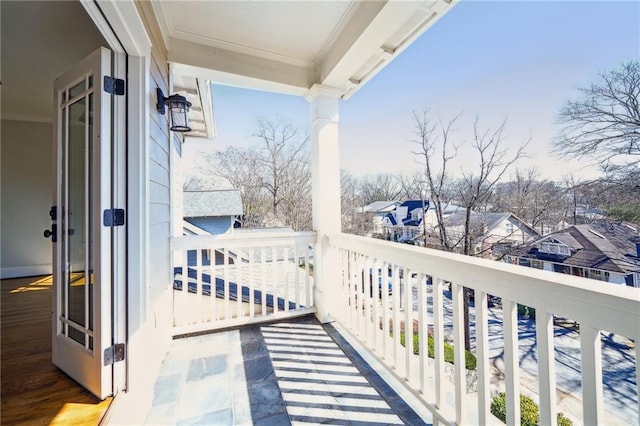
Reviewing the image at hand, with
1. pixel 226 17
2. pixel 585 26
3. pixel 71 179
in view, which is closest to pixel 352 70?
pixel 226 17

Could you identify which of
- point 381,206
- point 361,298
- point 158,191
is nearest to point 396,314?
point 361,298

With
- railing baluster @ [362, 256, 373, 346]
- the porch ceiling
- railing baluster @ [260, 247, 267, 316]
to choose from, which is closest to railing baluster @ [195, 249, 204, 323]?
railing baluster @ [260, 247, 267, 316]

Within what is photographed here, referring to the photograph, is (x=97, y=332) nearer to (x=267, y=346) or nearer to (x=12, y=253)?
(x=267, y=346)

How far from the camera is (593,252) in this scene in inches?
36.4

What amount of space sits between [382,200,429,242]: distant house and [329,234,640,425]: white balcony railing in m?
0.10

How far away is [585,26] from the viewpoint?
39.2 inches

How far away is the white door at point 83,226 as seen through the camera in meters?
1.63

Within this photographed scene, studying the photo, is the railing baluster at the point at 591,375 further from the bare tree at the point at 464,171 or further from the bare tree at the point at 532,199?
the bare tree at the point at 464,171

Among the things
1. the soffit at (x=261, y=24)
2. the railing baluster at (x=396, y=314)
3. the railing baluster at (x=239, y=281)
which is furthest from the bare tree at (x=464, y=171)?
the railing baluster at (x=239, y=281)

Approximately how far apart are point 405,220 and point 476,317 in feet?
2.38

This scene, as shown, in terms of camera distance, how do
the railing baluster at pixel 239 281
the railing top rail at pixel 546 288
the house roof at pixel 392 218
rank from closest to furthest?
the railing top rail at pixel 546 288 → the house roof at pixel 392 218 → the railing baluster at pixel 239 281

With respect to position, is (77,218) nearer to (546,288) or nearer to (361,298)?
(361,298)

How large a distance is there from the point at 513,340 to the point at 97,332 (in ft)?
7.06

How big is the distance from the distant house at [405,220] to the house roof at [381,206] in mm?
28
